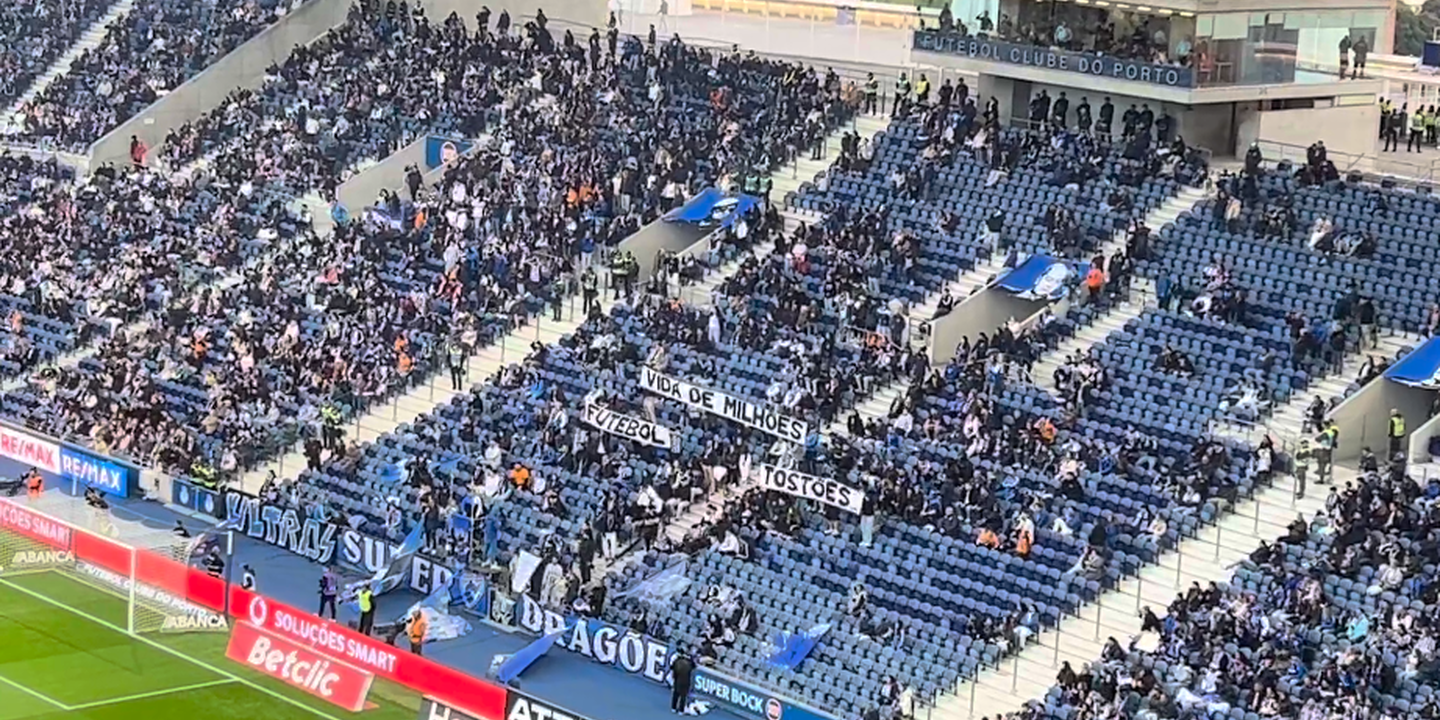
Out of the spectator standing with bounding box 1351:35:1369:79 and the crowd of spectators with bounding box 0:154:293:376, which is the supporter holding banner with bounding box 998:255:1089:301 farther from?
the crowd of spectators with bounding box 0:154:293:376

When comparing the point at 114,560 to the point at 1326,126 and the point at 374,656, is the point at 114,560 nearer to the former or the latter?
the point at 374,656

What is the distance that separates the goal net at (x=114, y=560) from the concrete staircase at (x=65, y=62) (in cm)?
2067

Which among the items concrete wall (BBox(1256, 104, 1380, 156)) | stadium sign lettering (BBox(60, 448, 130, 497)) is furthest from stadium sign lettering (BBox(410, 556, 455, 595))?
concrete wall (BBox(1256, 104, 1380, 156))

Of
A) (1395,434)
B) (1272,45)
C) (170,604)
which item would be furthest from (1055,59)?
(170,604)

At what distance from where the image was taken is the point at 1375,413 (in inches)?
1607

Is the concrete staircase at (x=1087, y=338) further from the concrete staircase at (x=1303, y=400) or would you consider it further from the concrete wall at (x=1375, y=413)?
the concrete wall at (x=1375, y=413)

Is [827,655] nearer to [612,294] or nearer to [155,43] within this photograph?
[612,294]

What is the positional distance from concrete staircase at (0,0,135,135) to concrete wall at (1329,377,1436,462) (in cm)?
3538

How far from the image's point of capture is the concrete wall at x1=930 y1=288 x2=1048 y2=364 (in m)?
45.1

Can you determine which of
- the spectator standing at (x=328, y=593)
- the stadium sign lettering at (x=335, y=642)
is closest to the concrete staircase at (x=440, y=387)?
the spectator standing at (x=328, y=593)

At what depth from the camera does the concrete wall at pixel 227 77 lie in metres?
62.0

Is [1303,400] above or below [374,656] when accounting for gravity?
above

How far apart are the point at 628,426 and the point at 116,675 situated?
9706mm

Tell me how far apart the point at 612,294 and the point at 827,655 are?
42.6 feet
